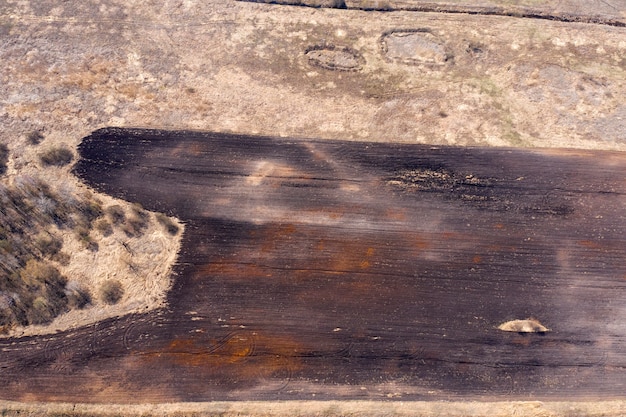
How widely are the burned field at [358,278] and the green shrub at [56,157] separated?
0.54 metres

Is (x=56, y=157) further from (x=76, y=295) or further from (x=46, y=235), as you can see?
(x=76, y=295)

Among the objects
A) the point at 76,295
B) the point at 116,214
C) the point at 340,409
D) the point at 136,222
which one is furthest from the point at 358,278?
the point at 76,295

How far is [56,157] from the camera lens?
1673 centimetres

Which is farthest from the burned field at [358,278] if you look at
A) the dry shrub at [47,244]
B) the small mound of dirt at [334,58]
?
the small mound of dirt at [334,58]

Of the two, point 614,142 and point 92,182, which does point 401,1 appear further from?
point 92,182

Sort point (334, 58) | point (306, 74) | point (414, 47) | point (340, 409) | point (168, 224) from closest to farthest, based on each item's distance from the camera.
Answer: point (340, 409) → point (168, 224) → point (306, 74) → point (334, 58) → point (414, 47)

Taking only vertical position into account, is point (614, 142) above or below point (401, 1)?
below

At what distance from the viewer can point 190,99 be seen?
18.8m

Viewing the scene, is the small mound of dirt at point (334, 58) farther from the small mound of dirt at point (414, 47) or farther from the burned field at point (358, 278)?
the burned field at point (358, 278)

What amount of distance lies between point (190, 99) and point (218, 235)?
22.7ft

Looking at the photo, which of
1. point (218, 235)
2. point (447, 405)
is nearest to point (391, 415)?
point (447, 405)

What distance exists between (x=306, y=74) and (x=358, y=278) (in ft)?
33.7

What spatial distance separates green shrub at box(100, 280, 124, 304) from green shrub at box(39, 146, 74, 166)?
5751 mm

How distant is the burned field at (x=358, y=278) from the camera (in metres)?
13.4
